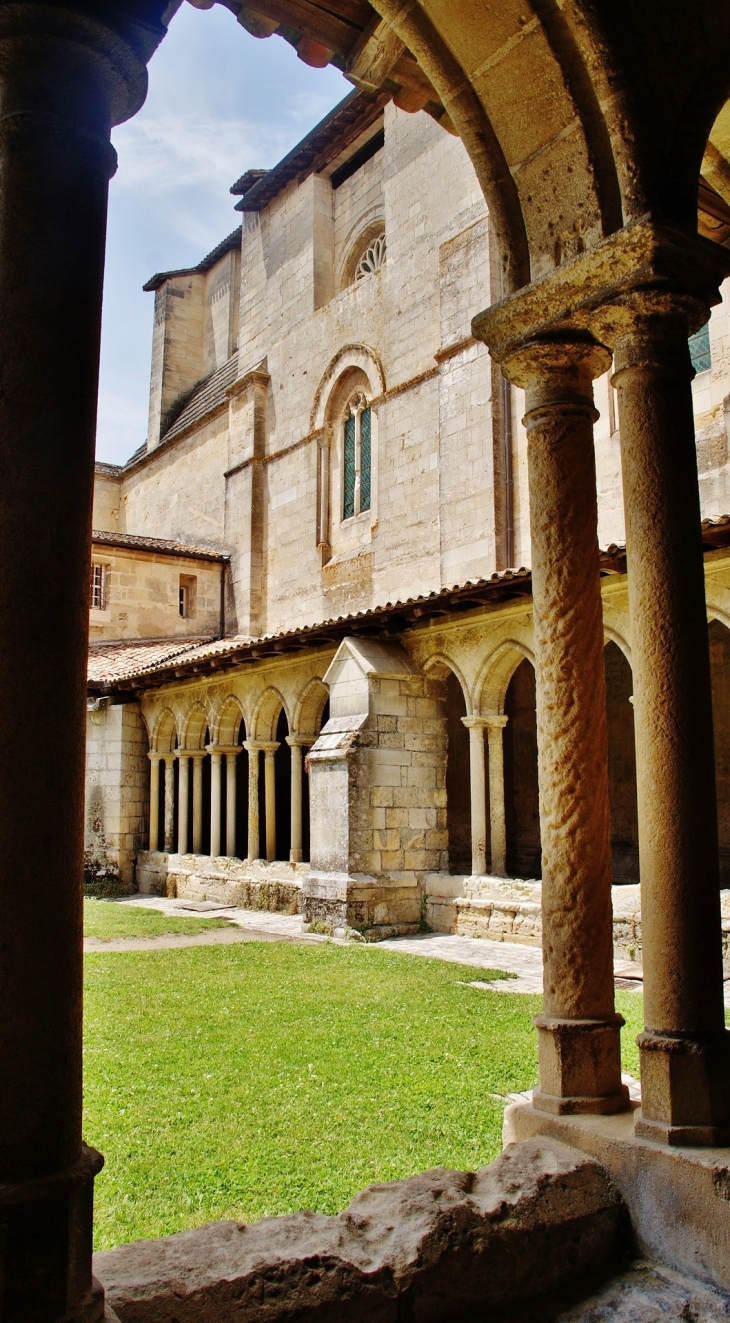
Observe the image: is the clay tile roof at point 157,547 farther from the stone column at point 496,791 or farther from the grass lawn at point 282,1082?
the grass lawn at point 282,1082

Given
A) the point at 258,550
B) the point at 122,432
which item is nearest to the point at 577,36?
the point at 258,550

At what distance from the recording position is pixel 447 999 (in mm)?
6082

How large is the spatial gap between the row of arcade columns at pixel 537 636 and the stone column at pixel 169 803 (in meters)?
12.4

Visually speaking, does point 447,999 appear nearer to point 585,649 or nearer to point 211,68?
point 585,649

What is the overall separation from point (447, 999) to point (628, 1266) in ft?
12.4

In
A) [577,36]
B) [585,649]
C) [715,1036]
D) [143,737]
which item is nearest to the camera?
[715,1036]

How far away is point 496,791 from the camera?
9.86 meters

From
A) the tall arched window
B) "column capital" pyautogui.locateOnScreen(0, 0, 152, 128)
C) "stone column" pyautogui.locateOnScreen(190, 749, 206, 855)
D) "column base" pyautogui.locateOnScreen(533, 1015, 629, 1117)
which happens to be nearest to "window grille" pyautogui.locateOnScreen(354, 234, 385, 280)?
the tall arched window

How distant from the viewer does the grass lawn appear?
3150mm

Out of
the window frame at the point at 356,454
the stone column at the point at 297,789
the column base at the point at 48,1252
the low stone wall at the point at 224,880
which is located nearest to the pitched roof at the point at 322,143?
the window frame at the point at 356,454

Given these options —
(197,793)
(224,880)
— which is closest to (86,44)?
(224,880)

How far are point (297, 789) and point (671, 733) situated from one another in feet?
31.8

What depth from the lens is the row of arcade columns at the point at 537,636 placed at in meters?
1.70

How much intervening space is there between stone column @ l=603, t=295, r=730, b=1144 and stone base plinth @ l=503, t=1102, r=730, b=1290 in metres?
0.06
